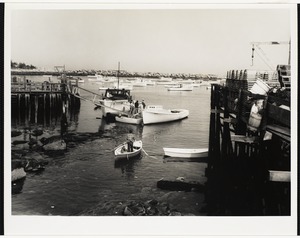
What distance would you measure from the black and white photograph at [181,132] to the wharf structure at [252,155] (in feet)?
0.07

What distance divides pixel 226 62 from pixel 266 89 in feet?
2.31

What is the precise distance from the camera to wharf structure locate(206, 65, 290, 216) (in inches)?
198

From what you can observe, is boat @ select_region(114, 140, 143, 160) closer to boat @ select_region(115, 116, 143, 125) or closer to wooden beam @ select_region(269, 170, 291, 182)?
boat @ select_region(115, 116, 143, 125)

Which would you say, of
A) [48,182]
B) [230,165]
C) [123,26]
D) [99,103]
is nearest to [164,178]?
[230,165]

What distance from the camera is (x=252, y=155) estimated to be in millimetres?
7004

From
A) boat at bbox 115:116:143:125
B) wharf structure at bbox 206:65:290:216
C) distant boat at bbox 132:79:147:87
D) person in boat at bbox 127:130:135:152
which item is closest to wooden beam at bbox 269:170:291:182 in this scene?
wharf structure at bbox 206:65:290:216

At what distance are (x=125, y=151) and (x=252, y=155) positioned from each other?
2404 mm

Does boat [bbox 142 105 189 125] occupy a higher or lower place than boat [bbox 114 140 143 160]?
higher

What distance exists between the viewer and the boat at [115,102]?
9250mm

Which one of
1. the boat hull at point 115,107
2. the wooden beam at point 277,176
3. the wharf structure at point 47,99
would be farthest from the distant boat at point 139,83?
the wooden beam at point 277,176

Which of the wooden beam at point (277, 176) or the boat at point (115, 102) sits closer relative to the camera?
the wooden beam at point (277, 176)

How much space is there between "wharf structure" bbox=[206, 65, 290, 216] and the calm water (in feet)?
0.86

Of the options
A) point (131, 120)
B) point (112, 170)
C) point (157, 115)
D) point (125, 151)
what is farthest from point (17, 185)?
point (157, 115)

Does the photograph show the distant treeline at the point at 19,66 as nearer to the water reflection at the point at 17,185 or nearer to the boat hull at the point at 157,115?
the water reflection at the point at 17,185
